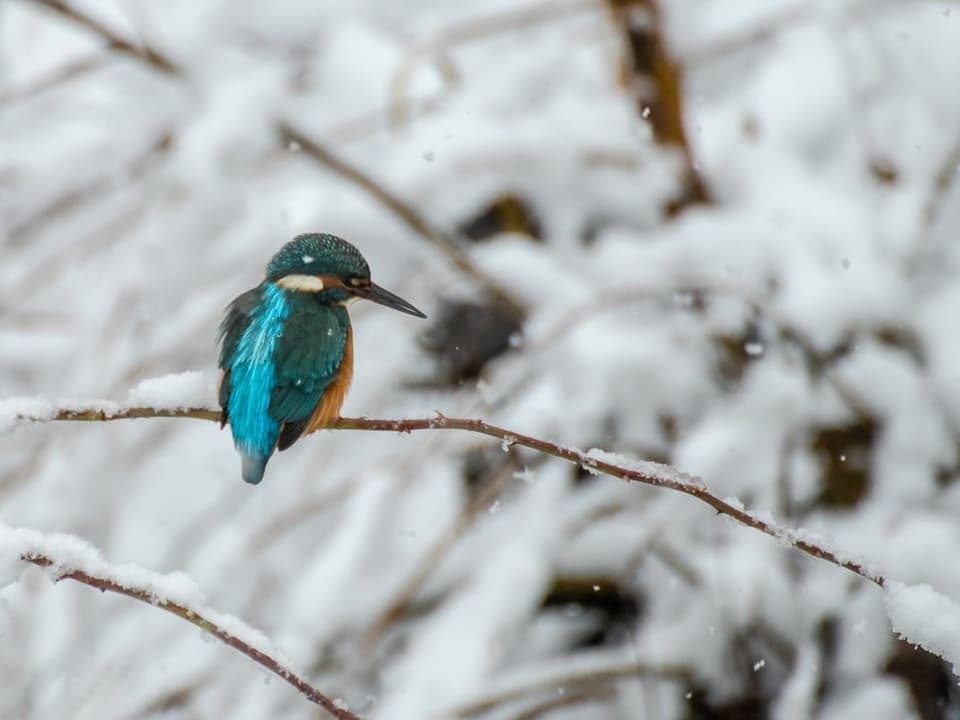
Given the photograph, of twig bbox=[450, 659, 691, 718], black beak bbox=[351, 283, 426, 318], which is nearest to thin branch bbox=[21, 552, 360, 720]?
black beak bbox=[351, 283, 426, 318]

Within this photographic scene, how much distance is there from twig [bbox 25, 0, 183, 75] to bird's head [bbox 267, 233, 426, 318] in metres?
1.41

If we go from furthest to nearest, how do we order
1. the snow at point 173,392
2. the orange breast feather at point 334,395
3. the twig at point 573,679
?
the twig at point 573,679 < the orange breast feather at point 334,395 < the snow at point 173,392

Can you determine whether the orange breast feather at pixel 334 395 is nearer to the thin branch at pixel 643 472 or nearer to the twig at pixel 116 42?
the thin branch at pixel 643 472

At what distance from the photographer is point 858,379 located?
2625 mm

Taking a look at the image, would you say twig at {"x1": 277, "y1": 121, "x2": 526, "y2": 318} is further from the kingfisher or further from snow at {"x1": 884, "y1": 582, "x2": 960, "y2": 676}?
snow at {"x1": 884, "y1": 582, "x2": 960, "y2": 676}

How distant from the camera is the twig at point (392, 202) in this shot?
2650 mm

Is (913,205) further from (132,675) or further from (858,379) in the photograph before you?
(132,675)

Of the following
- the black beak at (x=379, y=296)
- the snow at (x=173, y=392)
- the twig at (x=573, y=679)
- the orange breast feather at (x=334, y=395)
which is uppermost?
the black beak at (x=379, y=296)

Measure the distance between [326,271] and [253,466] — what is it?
296mm

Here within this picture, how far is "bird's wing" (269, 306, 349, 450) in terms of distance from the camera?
1.45 metres

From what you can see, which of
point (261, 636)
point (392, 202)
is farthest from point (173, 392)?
point (392, 202)

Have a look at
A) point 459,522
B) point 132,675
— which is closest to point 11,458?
point 132,675

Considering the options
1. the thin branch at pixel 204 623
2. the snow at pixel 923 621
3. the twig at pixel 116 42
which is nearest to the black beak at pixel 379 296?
the thin branch at pixel 204 623

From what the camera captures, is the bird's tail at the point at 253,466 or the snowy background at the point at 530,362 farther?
the snowy background at the point at 530,362
